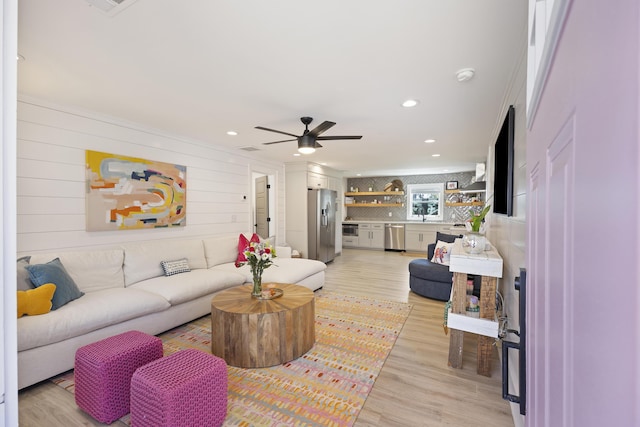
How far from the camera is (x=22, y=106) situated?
2.72 m

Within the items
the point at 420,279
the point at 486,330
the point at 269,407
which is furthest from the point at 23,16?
the point at 420,279

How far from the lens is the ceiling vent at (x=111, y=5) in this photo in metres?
1.53

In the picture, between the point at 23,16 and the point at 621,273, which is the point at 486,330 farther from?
the point at 23,16

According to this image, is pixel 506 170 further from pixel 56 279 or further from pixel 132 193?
pixel 132 193

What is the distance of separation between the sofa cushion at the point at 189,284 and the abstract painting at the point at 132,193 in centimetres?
80

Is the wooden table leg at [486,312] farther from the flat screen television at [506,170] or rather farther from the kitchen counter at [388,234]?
the kitchen counter at [388,234]

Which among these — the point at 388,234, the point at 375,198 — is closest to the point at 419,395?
the point at 388,234

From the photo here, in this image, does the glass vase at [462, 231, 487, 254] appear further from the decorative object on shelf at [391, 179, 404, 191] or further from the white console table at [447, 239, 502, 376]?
the decorative object on shelf at [391, 179, 404, 191]

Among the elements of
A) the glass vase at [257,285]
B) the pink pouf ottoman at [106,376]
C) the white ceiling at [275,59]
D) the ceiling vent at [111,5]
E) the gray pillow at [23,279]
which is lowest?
the pink pouf ottoman at [106,376]

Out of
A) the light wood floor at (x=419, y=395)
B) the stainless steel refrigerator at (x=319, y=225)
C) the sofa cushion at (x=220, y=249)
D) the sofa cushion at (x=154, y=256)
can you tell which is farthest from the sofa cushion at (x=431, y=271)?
the sofa cushion at (x=154, y=256)

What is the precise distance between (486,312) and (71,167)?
13.6ft

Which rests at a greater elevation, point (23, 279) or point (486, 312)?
point (23, 279)

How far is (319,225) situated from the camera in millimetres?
6520

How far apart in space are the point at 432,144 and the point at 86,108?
463 centimetres
